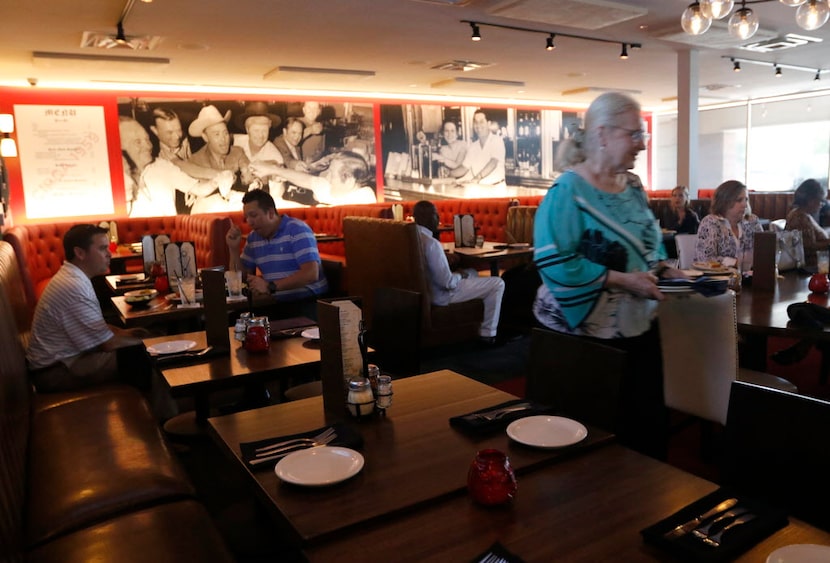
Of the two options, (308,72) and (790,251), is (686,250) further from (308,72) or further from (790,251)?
(308,72)

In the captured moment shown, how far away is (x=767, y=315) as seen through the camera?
2.76 m

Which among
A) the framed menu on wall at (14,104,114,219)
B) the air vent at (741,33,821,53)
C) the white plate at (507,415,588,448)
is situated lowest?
the white plate at (507,415,588,448)

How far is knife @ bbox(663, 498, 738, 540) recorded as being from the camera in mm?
1135

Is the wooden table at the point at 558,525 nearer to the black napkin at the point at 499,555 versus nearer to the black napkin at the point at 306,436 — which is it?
the black napkin at the point at 499,555

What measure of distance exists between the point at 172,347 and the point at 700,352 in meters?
2.19

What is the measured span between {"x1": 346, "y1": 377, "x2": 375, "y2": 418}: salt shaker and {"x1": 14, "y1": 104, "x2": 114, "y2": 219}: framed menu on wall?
7.57 m

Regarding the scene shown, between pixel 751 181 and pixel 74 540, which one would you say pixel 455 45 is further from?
pixel 751 181

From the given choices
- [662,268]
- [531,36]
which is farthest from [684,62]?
[662,268]

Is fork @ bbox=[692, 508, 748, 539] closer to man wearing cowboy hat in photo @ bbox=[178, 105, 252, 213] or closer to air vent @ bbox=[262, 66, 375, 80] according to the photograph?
air vent @ bbox=[262, 66, 375, 80]

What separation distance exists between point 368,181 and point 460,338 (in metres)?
5.58

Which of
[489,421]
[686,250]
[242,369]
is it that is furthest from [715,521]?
[686,250]

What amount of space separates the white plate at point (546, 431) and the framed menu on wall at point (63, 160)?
7933mm

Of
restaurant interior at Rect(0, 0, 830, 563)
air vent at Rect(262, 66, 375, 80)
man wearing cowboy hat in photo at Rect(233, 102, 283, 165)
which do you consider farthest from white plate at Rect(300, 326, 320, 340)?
man wearing cowboy hat in photo at Rect(233, 102, 283, 165)

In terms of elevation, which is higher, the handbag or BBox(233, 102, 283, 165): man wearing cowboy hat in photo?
BBox(233, 102, 283, 165): man wearing cowboy hat in photo
